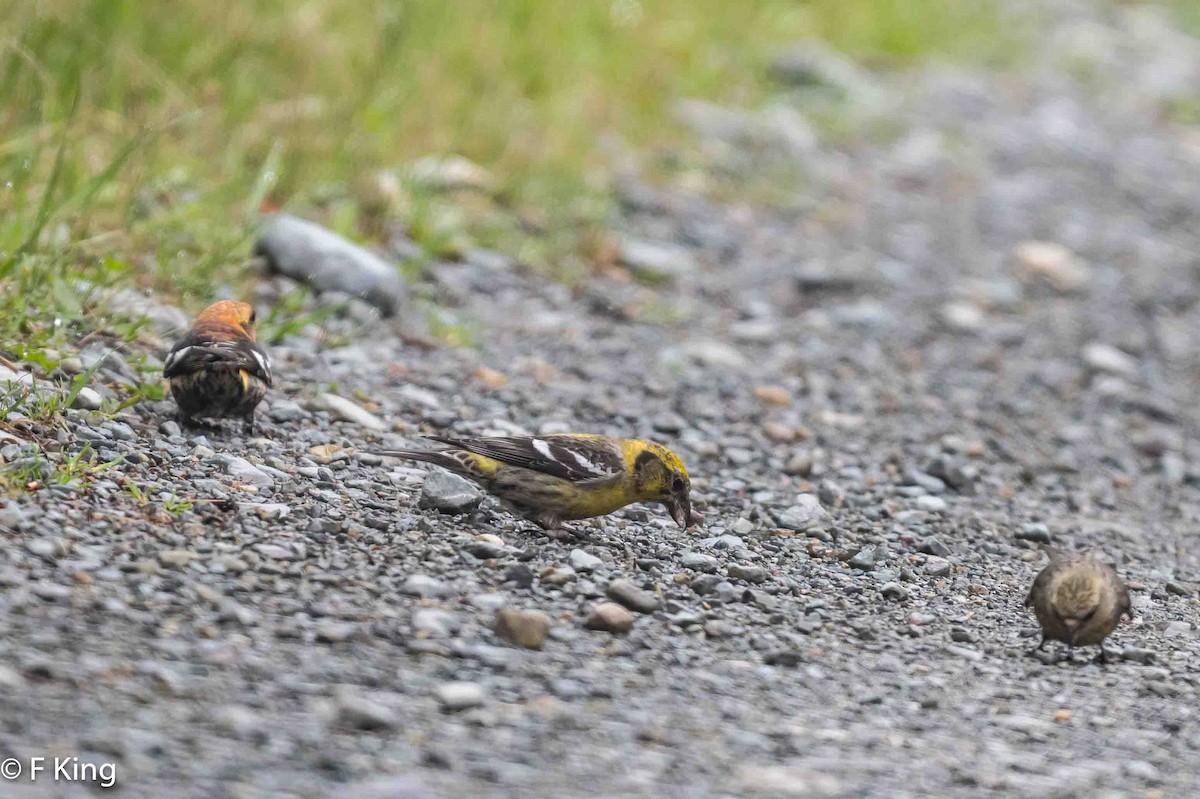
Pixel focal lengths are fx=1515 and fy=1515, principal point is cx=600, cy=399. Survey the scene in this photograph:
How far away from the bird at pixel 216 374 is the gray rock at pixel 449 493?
0.70 m

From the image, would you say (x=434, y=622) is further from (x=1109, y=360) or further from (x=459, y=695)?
(x=1109, y=360)

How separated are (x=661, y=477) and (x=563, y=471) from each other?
374mm

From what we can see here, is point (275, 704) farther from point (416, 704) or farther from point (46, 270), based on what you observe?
point (46, 270)

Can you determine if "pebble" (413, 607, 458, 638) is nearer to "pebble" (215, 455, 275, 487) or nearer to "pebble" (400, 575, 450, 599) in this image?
"pebble" (400, 575, 450, 599)

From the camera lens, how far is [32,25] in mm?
7070

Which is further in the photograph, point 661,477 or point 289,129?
point 289,129

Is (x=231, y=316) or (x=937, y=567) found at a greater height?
(x=231, y=316)

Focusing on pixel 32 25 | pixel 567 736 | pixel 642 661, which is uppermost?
pixel 32 25

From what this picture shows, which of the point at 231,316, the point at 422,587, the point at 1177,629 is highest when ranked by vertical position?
the point at 231,316

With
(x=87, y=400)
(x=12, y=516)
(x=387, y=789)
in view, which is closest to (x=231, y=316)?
(x=87, y=400)

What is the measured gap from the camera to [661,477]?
529 centimetres

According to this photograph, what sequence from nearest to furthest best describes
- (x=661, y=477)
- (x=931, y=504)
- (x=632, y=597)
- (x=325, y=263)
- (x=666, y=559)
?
(x=632, y=597), (x=666, y=559), (x=661, y=477), (x=931, y=504), (x=325, y=263)

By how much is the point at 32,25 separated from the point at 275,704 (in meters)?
4.61

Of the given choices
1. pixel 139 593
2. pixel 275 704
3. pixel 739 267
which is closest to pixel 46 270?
pixel 139 593
